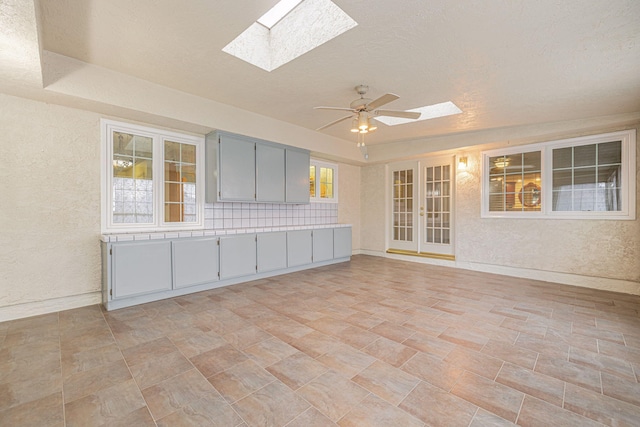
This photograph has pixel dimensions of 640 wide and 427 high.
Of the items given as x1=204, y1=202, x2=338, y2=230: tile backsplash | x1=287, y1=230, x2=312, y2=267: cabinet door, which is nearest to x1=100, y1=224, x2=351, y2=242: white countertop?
x1=287, y1=230, x2=312, y2=267: cabinet door

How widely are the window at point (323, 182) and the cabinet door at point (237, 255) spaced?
81.0 inches

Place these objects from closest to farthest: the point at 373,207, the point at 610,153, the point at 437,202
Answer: the point at 610,153
the point at 437,202
the point at 373,207

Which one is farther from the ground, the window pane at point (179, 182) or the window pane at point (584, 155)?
the window pane at point (584, 155)

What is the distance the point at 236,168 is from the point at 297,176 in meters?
1.25

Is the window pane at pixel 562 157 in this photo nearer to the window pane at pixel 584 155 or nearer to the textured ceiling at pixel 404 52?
the window pane at pixel 584 155

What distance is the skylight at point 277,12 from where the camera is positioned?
261 cm

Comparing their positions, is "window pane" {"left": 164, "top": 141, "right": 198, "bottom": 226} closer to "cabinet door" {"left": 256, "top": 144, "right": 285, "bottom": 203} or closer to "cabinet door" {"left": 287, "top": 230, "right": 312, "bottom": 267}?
"cabinet door" {"left": 256, "top": 144, "right": 285, "bottom": 203}

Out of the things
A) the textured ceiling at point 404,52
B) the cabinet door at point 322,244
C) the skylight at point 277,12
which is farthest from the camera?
the cabinet door at point 322,244

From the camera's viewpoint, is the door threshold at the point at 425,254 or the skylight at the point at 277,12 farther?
the door threshold at the point at 425,254

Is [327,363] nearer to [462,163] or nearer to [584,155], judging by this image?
[462,163]

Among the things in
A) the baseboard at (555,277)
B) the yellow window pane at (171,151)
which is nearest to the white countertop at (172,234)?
the yellow window pane at (171,151)

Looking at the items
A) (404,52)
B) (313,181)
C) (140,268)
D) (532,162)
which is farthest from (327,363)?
(532,162)

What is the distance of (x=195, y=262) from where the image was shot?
3.75 meters

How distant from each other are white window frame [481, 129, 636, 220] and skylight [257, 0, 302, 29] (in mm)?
4382
